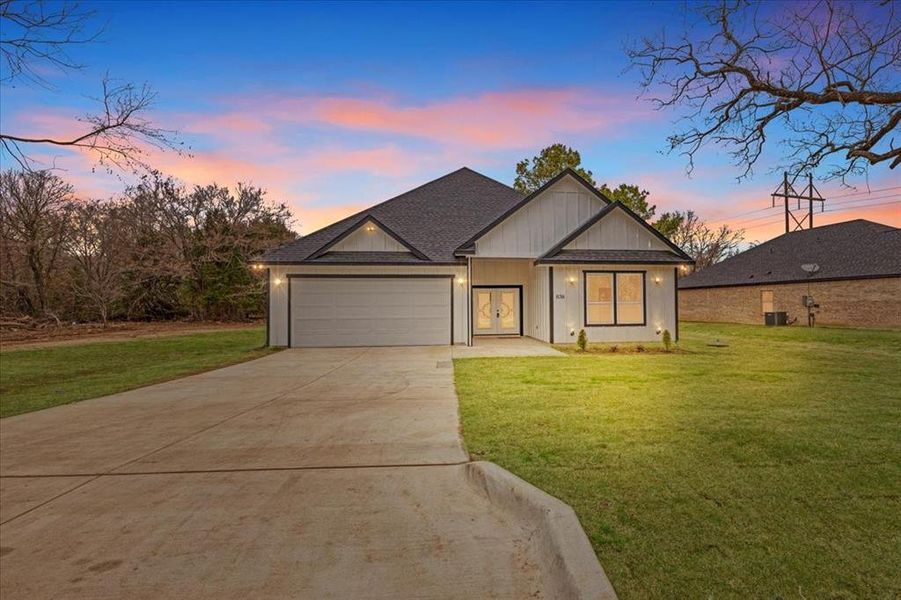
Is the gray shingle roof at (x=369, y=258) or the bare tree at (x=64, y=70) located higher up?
the bare tree at (x=64, y=70)

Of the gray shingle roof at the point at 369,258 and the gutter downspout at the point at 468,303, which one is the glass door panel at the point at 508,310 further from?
the gray shingle roof at the point at 369,258

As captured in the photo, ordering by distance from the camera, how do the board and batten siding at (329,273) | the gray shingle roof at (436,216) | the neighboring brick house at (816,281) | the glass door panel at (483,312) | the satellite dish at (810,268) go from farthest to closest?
the satellite dish at (810,268)
the neighboring brick house at (816,281)
the glass door panel at (483,312)
the gray shingle roof at (436,216)
the board and batten siding at (329,273)

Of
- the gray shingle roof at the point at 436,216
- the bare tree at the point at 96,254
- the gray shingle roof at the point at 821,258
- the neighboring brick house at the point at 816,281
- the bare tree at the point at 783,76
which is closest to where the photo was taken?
the bare tree at the point at 783,76

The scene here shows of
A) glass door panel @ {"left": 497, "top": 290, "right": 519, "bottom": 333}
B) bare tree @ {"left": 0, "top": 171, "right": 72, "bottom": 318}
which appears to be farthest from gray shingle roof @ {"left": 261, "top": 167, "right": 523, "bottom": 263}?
bare tree @ {"left": 0, "top": 171, "right": 72, "bottom": 318}

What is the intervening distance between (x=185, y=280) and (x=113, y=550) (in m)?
32.3

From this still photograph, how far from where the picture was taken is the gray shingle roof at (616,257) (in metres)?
15.0

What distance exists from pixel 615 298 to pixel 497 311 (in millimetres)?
5045

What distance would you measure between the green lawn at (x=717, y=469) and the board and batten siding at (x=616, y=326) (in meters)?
6.79

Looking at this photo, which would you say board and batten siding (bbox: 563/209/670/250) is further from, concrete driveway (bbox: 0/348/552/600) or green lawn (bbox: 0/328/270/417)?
green lawn (bbox: 0/328/270/417)

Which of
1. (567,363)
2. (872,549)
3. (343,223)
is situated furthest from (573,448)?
(343,223)

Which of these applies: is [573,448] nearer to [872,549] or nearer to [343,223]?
[872,549]

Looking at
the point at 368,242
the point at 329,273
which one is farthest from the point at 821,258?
the point at 329,273

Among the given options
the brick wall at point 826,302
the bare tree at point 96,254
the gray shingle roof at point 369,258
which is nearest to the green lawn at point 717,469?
the gray shingle roof at point 369,258

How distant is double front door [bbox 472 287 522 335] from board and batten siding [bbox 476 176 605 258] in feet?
9.84
